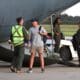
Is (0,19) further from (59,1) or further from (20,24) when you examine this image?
(59,1)

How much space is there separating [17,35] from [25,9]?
38.8 inches

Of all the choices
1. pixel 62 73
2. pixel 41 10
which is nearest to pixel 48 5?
pixel 41 10

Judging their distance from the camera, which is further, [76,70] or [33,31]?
[76,70]

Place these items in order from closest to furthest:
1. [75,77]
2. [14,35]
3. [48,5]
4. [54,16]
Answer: [75,77]
[14,35]
[48,5]
[54,16]

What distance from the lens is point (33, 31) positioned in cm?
1409

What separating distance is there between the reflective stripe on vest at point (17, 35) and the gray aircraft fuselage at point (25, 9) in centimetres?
62

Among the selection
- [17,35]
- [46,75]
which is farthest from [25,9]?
[46,75]

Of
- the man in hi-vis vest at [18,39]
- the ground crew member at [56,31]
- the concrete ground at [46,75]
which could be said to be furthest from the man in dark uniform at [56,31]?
the man in hi-vis vest at [18,39]

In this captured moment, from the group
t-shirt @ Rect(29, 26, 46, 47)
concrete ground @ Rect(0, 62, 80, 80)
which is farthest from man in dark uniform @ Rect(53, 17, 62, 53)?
t-shirt @ Rect(29, 26, 46, 47)

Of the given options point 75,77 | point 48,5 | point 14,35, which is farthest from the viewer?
point 48,5

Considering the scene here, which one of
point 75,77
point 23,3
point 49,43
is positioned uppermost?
point 23,3

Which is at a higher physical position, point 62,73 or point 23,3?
point 23,3

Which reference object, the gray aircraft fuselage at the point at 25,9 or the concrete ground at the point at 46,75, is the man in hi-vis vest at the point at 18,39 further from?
the gray aircraft fuselage at the point at 25,9

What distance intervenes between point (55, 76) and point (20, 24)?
1.91 m
